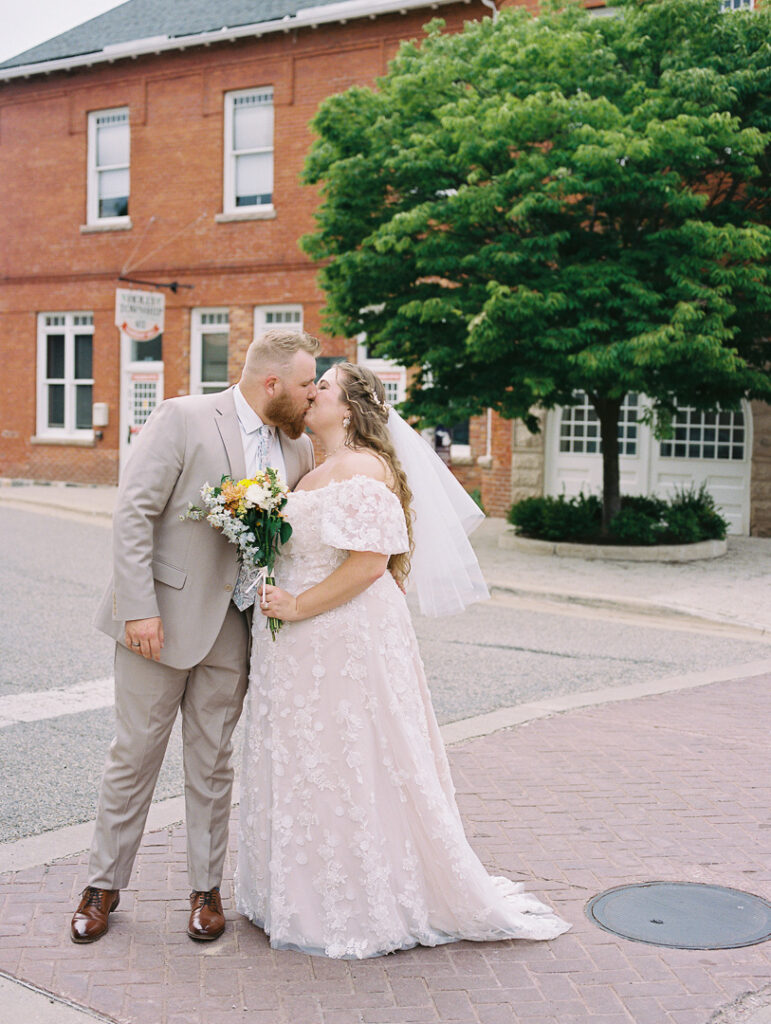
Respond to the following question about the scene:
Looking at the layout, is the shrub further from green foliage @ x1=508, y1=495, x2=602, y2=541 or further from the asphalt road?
the asphalt road

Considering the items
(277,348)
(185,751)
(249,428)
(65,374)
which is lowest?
(185,751)

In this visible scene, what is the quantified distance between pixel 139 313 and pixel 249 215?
3.15 metres

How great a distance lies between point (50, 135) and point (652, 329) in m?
16.6

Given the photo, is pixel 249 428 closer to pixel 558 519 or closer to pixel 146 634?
pixel 146 634

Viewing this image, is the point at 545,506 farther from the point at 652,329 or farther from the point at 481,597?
the point at 481,597

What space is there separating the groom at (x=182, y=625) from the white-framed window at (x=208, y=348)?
1917cm

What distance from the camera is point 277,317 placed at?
22.5 meters

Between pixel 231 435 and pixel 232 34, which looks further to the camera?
pixel 232 34

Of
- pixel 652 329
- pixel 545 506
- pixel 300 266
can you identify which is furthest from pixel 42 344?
pixel 652 329

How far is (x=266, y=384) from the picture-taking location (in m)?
4.02

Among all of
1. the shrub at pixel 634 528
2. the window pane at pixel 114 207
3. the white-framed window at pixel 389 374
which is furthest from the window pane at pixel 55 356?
the shrub at pixel 634 528

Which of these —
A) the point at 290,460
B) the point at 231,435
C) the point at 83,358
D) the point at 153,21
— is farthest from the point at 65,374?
the point at 231,435

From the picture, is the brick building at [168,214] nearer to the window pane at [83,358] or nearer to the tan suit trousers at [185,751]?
the window pane at [83,358]

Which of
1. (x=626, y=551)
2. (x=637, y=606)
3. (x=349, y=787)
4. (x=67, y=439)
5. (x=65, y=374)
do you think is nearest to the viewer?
(x=349, y=787)
